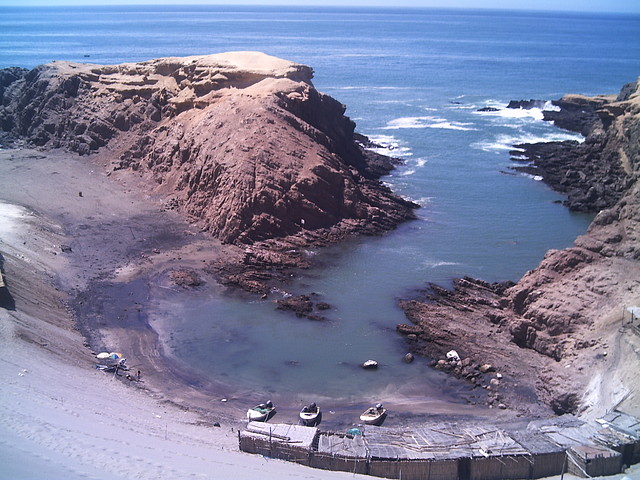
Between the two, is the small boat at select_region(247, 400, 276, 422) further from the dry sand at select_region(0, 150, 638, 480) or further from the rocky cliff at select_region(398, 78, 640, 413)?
the rocky cliff at select_region(398, 78, 640, 413)

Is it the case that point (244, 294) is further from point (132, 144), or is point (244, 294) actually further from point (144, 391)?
point (132, 144)

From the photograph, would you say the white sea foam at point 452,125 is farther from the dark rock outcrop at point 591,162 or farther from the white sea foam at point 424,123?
the dark rock outcrop at point 591,162

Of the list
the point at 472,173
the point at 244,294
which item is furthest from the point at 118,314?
the point at 472,173

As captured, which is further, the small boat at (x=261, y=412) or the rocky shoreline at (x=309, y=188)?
the rocky shoreline at (x=309, y=188)

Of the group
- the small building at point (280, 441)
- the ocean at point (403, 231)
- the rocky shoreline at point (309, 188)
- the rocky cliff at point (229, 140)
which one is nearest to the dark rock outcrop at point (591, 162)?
the rocky shoreline at point (309, 188)

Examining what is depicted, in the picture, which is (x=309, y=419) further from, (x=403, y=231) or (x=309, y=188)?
(x=403, y=231)

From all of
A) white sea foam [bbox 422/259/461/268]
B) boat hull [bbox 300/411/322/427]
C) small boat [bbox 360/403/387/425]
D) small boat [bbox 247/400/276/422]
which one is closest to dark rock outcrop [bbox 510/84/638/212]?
white sea foam [bbox 422/259/461/268]

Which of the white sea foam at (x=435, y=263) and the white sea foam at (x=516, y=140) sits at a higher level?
the white sea foam at (x=516, y=140)
